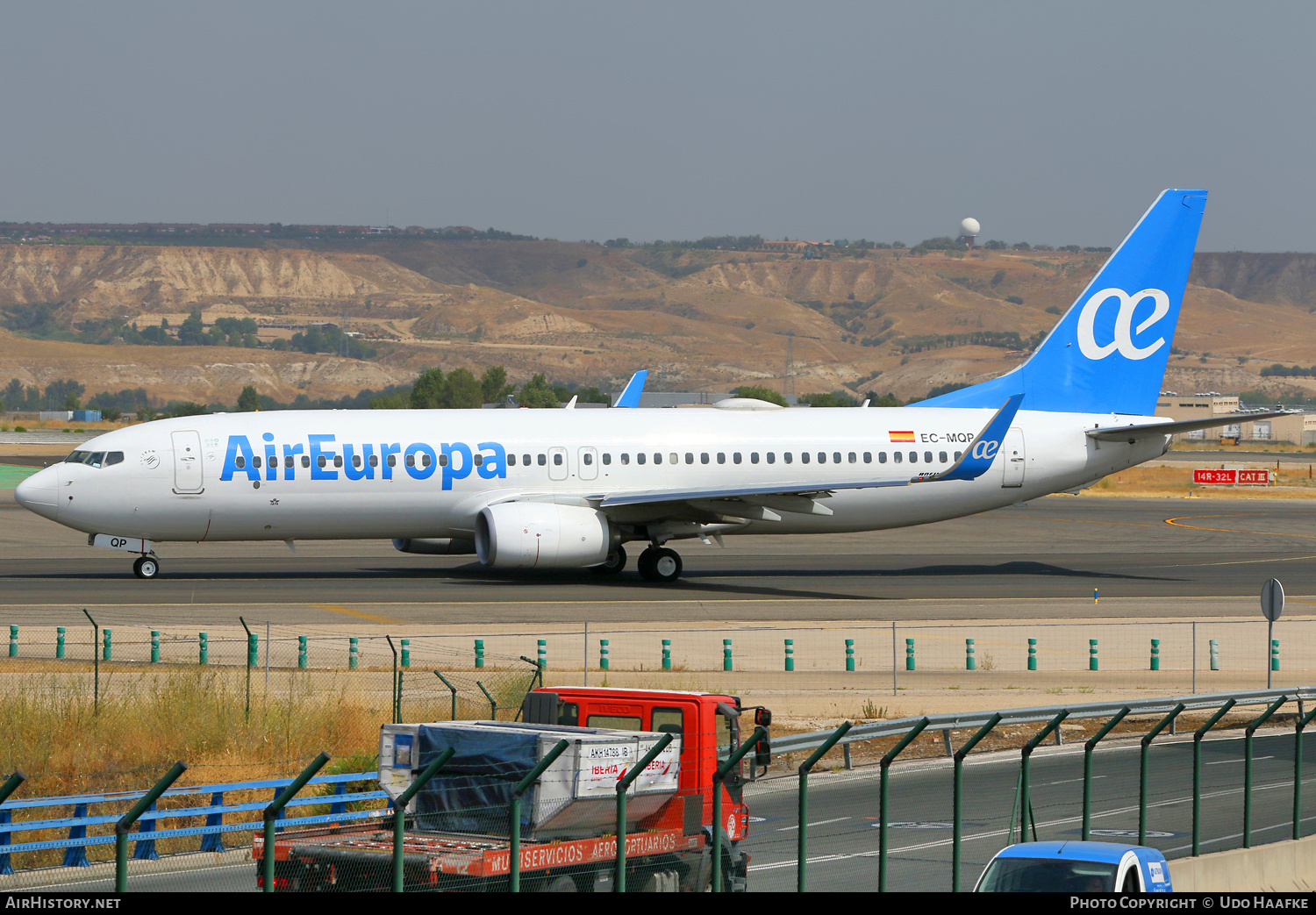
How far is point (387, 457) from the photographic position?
40.7 meters

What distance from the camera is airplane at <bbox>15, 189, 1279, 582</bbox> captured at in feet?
131

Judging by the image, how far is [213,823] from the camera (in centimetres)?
1634

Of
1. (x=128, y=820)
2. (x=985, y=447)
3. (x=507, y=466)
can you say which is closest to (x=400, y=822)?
(x=128, y=820)

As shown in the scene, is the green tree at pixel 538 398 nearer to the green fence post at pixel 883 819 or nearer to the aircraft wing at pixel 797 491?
the aircraft wing at pixel 797 491

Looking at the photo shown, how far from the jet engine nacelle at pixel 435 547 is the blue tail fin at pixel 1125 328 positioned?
622 inches

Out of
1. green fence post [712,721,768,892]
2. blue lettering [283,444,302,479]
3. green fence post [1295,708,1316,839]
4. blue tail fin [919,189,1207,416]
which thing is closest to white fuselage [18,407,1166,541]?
blue lettering [283,444,302,479]

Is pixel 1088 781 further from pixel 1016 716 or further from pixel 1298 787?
pixel 1298 787

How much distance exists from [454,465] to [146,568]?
8.68 metres

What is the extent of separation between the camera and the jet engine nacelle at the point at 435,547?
44344 mm

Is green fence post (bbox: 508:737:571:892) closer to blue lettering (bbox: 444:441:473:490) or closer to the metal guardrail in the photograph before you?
the metal guardrail

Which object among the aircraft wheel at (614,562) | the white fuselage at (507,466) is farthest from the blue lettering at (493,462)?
the aircraft wheel at (614,562)

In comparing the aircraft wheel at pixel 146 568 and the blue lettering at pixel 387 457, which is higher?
the blue lettering at pixel 387 457

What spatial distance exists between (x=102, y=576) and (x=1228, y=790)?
3331cm
